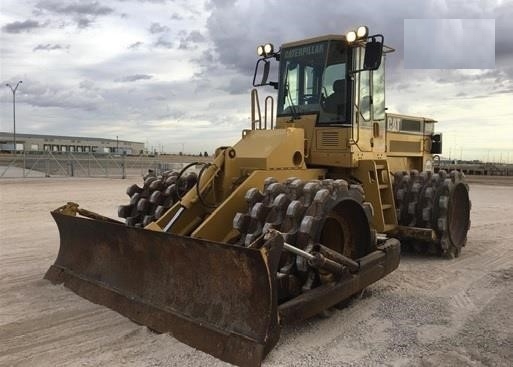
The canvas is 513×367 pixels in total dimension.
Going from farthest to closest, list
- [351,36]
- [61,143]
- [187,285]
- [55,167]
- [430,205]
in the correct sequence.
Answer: [61,143]
[55,167]
[430,205]
[351,36]
[187,285]

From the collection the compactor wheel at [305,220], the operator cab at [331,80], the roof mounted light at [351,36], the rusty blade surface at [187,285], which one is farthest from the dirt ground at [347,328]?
the roof mounted light at [351,36]

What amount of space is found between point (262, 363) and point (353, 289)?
1.46m

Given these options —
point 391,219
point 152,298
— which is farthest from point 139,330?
point 391,219

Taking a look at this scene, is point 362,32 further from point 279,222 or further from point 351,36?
point 279,222

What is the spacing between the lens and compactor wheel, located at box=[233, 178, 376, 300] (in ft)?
14.9

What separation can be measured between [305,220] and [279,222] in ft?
0.99

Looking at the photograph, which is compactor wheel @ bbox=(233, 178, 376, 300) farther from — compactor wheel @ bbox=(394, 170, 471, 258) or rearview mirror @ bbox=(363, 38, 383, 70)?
compactor wheel @ bbox=(394, 170, 471, 258)

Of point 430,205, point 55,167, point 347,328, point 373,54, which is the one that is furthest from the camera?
point 55,167

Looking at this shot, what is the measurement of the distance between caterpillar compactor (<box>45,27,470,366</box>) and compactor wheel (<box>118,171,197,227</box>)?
0.06ft

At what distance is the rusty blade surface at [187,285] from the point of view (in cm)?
396

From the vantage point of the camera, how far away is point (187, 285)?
14.9ft

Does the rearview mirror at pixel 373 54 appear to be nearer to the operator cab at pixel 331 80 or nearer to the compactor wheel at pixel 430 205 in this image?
the operator cab at pixel 331 80

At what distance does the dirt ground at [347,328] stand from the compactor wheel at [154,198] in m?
1.42

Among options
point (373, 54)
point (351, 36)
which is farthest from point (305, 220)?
point (351, 36)
